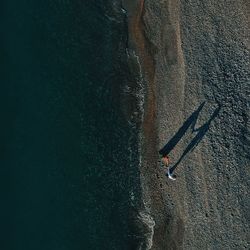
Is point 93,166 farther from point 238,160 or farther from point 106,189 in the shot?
point 238,160

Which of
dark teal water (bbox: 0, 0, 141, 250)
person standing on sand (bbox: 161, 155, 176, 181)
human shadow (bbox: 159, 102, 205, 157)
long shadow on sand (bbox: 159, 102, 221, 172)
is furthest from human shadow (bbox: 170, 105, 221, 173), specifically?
dark teal water (bbox: 0, 0, 141, 250)

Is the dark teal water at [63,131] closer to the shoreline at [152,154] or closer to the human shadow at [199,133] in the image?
the shoreline at [152,154]

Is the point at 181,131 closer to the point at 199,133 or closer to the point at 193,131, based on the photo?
the point at 193,131

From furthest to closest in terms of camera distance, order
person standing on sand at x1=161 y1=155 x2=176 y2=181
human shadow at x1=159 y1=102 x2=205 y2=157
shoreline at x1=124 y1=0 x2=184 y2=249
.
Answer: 1. shoreline at x1=124 y1=0 x2=184 y2=249
2. person standing on sand at x1=161 y1=155 x2=176 y2=181
3. human shadow at x1=159 y1=102 x2=205 y2=157

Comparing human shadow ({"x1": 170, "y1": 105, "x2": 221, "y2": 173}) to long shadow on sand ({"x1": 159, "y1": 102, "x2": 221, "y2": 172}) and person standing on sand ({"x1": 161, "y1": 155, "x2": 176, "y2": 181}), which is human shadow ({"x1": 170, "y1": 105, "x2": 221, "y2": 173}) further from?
person standing on sand ({"x1": 161, "y1": 155, "x2": 176, "y2": 181})

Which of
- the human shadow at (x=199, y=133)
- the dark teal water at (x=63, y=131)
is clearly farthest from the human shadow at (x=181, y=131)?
the dark teal water at (x=63, y=131)

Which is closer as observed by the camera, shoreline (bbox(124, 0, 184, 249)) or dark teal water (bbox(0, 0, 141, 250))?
shoreline (bbox(124, 0, 184, 249))
